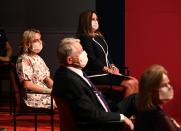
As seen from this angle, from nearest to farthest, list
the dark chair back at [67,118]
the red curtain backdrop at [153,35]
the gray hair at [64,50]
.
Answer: the dark chair back at [67,118] < the gray hair at [64,50] < the red curtain backdrop at [153,35]

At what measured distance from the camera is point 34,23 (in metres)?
8.34

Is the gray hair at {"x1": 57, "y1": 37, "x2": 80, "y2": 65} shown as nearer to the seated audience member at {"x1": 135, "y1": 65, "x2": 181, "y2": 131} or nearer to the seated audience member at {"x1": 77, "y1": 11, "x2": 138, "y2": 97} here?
the seated audience member at {"x1": 135, "y1": 65, "x2": 181, "y2": 131}

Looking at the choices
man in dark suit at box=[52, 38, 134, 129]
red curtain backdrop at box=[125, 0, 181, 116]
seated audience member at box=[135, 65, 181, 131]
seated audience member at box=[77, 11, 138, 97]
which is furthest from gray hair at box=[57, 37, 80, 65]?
red curtain backdrop at box=[125, 0, 181, 116]

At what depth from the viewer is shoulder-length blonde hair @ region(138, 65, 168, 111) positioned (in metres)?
2.89

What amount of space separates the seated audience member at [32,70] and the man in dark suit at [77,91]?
1.05 metres

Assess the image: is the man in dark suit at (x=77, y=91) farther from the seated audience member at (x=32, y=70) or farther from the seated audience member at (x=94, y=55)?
the seated audience member at (x=94, y=55)

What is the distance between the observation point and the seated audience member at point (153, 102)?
2816 mm

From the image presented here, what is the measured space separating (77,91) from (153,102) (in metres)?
0.74

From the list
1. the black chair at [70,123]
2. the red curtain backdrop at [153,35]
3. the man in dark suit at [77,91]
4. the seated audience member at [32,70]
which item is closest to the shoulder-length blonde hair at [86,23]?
the seated audience member at [32,70]

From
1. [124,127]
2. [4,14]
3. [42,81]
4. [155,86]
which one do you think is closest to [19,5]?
[4,14]

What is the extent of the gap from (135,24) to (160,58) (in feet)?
1.73

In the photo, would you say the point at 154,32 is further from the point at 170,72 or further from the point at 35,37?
the point at 35,37

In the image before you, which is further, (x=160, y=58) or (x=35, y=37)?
(x=160, y=58)

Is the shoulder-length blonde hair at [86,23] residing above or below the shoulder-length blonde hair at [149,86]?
above
